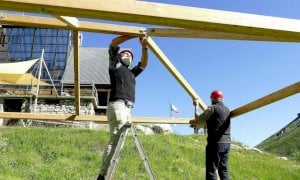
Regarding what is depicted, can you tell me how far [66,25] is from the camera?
21.6 feet

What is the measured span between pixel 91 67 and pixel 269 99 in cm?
3611

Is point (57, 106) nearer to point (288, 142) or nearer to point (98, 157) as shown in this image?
point (98, 157)

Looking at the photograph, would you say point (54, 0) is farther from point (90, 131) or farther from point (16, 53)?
point (16, 53)

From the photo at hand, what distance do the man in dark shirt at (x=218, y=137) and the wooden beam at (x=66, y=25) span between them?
1574 millimetres

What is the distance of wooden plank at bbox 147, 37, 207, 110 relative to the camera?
6.98 metres

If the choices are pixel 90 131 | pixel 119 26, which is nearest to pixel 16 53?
pixel 90 131

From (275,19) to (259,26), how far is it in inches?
6.5

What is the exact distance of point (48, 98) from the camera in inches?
1438

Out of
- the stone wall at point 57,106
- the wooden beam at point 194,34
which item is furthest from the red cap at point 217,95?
the stone wall at point 57,106

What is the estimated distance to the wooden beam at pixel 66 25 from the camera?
6523mm

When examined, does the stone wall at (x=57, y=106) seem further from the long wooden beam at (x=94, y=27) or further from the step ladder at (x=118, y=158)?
the step ladder at (x=118, y=158)

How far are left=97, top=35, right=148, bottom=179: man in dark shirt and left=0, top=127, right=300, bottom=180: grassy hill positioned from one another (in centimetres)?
788

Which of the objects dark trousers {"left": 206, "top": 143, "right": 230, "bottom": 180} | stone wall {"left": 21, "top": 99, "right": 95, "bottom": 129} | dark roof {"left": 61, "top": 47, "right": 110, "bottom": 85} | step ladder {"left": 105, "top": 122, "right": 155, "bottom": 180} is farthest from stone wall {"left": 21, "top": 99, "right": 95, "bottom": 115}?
step ladder {"left": 105, "top": 122, "right": 155, "bottom": 180}

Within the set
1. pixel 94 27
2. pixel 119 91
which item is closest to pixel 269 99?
pixel 119 91
